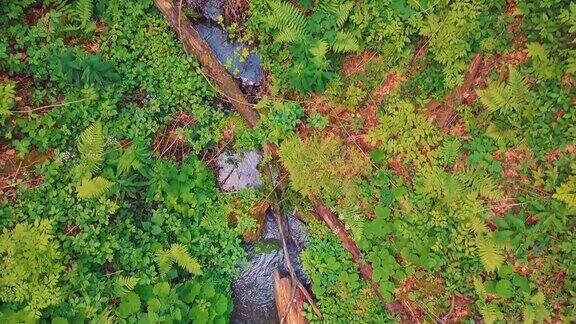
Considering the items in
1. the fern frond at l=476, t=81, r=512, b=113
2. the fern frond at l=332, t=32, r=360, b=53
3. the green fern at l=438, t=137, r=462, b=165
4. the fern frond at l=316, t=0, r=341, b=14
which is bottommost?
the green fern at l=438, t=137, r=462, b=165

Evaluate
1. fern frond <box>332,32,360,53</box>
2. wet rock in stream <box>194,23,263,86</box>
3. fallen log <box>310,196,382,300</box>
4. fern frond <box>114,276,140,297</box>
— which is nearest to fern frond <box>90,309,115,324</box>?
fern frond <box>114,276,140,297</box>

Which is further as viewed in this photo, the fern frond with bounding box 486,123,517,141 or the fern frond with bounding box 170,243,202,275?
the fern frond with bounding box 170,243,202,275

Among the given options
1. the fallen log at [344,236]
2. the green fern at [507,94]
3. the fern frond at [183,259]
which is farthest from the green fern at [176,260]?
the green fern at [507,94]

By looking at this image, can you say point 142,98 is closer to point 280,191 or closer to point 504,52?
point 280,191

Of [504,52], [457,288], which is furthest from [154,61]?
[457,288]

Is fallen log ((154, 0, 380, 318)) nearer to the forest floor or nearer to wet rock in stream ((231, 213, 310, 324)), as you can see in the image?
the forest floor

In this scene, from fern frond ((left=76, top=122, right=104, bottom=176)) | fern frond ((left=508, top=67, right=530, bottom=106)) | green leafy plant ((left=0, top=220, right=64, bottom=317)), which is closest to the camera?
green leafy plant ((left=0, top=220, right=64, bottom=317))
